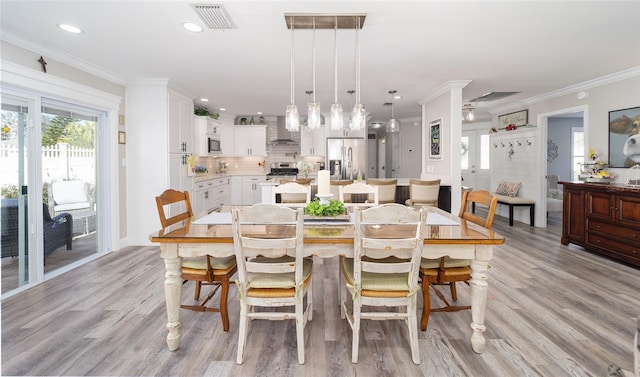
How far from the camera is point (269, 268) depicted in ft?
6.31

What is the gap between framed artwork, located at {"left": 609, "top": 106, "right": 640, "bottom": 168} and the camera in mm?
4340

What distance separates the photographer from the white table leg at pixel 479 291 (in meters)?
2.03

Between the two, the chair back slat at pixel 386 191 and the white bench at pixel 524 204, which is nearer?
the chair back slat at pixel 386 191

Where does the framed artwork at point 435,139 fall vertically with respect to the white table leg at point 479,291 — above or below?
above

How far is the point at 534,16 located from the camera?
2727 mm

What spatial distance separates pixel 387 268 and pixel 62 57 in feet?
13.4

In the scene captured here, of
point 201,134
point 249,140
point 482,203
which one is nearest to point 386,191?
point 482,203

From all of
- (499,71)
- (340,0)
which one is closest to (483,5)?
(340,0)

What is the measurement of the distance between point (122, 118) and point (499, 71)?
522 centimetres

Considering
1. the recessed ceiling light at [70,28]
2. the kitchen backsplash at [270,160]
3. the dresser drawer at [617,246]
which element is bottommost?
the dresser drawer at [617,246]

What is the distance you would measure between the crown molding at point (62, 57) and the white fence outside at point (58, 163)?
0.94 meters

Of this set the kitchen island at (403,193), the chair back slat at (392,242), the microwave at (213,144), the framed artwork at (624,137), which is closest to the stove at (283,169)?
the microwave at (213,144)

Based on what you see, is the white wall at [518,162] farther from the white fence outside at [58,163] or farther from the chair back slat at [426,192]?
the white fence outside at [58,163]

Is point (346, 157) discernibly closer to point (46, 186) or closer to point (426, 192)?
point (426, 192)
